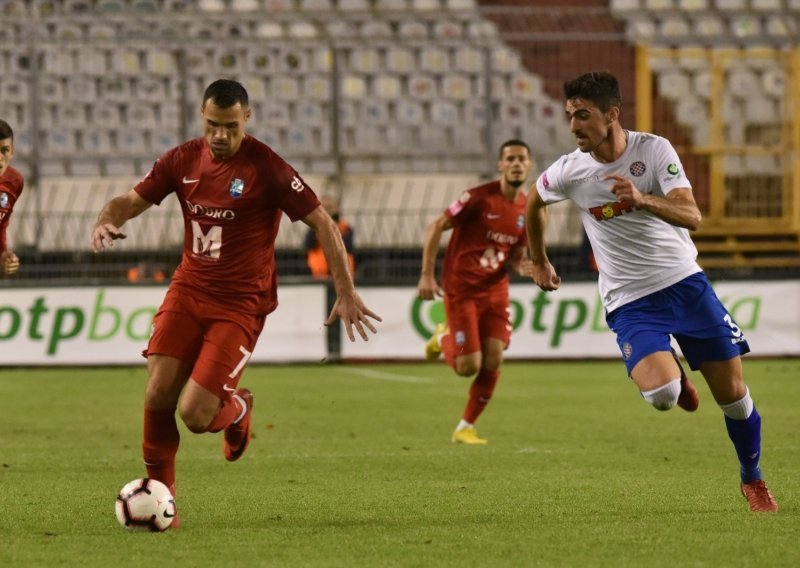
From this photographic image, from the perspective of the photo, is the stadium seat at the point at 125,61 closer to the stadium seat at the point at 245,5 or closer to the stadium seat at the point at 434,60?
the stadium seat at the point at 245,5

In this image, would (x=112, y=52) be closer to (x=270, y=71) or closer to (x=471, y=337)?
(x=270, y=71)

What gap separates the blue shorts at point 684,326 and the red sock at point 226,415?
6.67 ft

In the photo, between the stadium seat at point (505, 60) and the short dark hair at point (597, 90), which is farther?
the stadium seat at point (505, 60)

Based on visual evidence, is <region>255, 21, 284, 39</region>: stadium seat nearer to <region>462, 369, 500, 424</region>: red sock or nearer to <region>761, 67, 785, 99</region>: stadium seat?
<region>761, 67, 785, 99</region>: stadium seat

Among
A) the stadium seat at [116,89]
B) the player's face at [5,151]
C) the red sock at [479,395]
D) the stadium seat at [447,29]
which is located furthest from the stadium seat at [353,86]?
the player's face at [5,151]

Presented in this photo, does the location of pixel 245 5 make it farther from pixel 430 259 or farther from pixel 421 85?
pixel 430 259

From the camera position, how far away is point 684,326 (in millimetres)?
7246

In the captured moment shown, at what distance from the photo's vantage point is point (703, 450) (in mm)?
10250

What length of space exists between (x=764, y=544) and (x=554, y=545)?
903 millimetres

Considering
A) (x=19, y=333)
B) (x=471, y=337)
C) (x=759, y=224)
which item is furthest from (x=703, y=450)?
(x=759, y=224)

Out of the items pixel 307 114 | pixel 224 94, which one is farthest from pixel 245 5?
pixel 224 94

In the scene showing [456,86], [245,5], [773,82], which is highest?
[245,5]

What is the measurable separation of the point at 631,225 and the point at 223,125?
2.13m

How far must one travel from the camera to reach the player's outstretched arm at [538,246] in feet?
26.1
